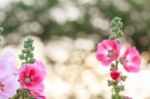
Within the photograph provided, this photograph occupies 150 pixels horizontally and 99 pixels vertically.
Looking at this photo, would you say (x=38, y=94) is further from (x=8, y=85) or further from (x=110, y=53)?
(x=110, y=53)

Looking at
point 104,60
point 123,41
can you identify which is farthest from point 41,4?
point 104,60

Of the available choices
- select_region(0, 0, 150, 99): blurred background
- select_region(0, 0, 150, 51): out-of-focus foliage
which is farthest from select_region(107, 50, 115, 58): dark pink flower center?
select_region(0, 0, 150, 51): out-of-focus foliage

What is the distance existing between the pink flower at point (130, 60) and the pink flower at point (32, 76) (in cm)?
29

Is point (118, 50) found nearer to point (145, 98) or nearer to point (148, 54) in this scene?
point (145, 98)

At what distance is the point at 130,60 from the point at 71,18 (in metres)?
8.69

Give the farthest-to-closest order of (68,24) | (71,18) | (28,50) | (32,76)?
1. (71,18)
2. (68,24)
3. (32,76)
4. (28,50)

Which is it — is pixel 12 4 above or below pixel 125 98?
above

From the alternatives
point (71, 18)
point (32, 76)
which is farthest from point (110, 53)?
point (71, 18)

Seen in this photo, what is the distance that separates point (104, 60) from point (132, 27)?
352 inches

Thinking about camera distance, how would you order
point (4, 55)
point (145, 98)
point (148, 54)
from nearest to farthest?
1. point (4, 55)
2. point (145, 98)
3. point (148, 54)

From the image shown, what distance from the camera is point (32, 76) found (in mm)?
2471

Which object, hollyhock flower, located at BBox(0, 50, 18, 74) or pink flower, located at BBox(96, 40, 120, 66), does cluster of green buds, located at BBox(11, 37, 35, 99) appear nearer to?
hollyhock flower, located at BBox(0, 50, 18, 74)

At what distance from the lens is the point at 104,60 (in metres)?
2.57

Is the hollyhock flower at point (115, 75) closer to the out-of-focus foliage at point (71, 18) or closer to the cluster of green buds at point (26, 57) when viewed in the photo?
the cluster of green buds at point (26, 57)
